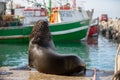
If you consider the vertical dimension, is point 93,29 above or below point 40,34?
below

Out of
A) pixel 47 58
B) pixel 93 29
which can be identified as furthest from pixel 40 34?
pixel 93 29

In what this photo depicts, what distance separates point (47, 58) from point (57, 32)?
24457mm

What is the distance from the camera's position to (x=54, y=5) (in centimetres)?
3697

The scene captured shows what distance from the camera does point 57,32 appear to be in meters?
32.8

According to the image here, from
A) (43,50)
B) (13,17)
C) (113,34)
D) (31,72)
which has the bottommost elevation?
(113,34)

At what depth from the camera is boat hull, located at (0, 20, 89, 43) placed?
31562 millimetres

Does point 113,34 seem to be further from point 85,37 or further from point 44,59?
point 44,59

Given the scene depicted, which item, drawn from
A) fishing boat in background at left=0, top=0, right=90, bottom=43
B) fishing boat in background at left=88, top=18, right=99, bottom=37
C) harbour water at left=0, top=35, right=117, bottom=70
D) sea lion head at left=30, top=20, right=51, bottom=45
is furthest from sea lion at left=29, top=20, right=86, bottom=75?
fishing boat in background at left=88, top=18, right=99, bottom=37

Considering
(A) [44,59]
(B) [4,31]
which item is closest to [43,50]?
(A) [44,59]

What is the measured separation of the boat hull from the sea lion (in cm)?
2255

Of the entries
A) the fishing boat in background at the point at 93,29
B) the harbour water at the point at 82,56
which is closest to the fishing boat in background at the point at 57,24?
the fishing boat in background at the point at 93,29

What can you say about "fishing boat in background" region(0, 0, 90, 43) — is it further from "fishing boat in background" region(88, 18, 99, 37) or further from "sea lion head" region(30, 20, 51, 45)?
"sea lion head" region(30, 20, 51, 45)

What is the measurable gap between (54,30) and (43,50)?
23.9m

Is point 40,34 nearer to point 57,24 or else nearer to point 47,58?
point 47,58
